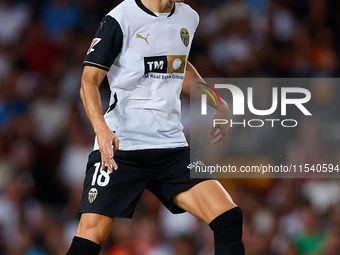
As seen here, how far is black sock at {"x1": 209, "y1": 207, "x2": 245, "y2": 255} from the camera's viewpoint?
2.41 metres

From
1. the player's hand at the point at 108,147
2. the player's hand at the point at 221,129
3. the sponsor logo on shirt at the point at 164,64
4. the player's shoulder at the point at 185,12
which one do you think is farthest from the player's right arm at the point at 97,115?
the player's hand at the point at 221,129

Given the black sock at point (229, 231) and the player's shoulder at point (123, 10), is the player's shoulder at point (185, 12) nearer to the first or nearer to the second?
the player's shoulder at point (123, 10)

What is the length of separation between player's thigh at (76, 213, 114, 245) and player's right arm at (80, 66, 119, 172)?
30 centimetres

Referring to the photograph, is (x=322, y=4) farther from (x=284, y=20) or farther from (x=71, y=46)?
(x=71, y=46)

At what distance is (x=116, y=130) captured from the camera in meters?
2.65

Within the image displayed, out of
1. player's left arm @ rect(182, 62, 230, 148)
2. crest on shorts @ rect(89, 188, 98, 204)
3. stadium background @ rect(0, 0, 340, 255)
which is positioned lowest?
stadium background @ rect(0, 0, 340, 255)

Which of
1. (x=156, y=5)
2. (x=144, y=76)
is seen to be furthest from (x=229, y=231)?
(x=156, y=5)

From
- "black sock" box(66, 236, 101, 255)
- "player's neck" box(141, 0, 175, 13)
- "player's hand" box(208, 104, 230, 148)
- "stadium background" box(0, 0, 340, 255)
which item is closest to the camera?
"black sock" box(66, 236, 101, 255)

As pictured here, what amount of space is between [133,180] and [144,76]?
0.58m

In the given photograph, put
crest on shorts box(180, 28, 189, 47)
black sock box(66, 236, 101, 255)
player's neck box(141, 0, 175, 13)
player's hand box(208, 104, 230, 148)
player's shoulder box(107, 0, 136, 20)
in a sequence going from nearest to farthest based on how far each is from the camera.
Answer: black sock box(66, 236, 101, 255) < player's shoulder box(107, 0, 136, 20) < player's neck box(141, 0, 175, 13) < crest on shorts box(180, 28, 189, 47) < player's hand box(208, 104, 230, 148)

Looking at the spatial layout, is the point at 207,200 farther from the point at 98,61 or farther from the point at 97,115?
the point at 98,61

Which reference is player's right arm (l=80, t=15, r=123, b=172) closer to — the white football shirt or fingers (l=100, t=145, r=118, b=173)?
the white football shirt

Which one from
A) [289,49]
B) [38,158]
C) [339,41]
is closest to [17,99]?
[38,158]

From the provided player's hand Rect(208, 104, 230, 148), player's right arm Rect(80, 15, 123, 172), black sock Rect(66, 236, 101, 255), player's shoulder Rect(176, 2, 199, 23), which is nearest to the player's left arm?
player's hand Rect(208, 104, 230, 148)
